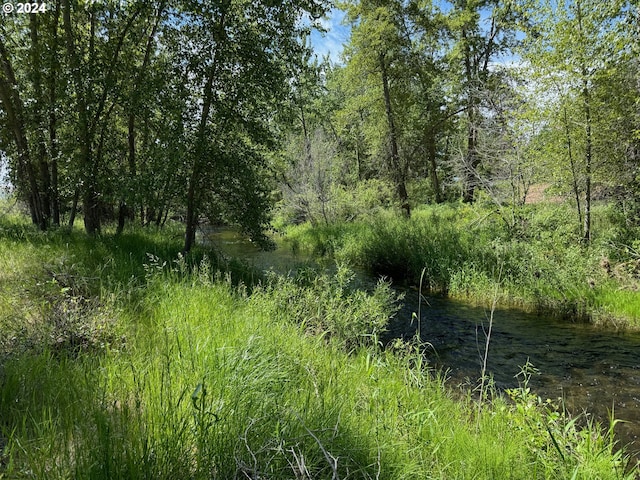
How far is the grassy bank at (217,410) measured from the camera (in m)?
1.71

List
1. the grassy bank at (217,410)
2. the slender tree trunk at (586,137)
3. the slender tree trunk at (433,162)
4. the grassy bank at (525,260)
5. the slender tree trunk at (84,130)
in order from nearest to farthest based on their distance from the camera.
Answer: the grassy bank at (217,410) → the slender tree trunk at (84,130) → the grassy bank at (525,260) → the slender tree trunk at (586,137) → the slender tree trunk at (433,162)

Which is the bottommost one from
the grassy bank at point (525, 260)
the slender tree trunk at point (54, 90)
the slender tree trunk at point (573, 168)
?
the grassy bank at point (525, 260)

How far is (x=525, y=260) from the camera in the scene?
8.64 m

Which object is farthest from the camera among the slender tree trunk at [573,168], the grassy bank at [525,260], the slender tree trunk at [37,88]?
the slender tree trunk at [573,168]

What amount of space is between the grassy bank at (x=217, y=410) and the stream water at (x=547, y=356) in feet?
3.77

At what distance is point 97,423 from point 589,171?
11184 millimetres

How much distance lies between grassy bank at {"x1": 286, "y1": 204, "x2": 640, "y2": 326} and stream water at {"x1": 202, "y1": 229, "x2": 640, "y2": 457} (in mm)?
529

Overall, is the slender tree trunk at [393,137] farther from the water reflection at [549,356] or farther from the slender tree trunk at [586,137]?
the water reflection at [549,356]

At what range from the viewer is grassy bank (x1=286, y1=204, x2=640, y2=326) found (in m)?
7.44

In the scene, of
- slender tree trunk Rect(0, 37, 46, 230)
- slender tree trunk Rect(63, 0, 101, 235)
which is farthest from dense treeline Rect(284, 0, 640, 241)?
slender tree trunk Rect(0, 37, 46, 230)

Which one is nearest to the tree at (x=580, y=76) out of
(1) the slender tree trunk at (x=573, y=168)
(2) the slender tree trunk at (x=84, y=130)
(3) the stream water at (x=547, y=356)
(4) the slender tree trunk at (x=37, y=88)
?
(1) the slender tree trunk at (x=573, y=168)

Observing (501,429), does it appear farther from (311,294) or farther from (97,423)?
(311,294)

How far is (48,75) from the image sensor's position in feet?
25.6

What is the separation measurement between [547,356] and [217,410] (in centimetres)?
572
